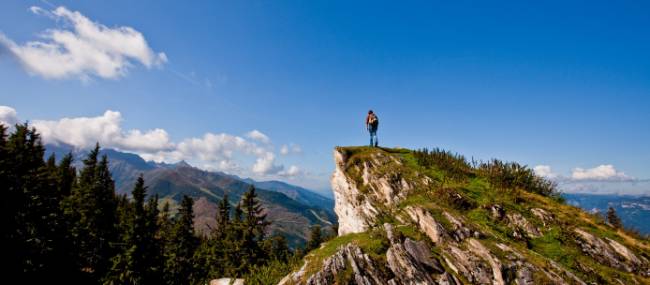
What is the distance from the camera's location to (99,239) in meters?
40.8

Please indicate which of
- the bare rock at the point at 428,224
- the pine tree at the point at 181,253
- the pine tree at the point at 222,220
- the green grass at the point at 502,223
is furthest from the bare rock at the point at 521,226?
the pine tree at the point at 181,253

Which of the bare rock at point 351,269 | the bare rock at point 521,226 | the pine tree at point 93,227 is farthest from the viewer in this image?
the pine tree at point 93,227

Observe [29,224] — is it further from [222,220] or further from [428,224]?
[428,224]

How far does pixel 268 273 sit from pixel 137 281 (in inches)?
796

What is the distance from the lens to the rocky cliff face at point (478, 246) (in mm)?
17453

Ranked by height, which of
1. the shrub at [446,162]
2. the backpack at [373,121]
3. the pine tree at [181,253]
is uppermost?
the backpack at [373,121]

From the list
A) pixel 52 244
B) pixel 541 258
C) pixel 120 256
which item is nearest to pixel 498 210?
pixel 541 258

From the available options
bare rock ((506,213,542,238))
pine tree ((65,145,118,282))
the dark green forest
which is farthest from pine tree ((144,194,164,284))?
bare rock ((506,213,542,238))

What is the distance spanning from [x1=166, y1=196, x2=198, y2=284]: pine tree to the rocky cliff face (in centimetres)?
3183

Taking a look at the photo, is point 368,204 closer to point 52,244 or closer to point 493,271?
point 493,271

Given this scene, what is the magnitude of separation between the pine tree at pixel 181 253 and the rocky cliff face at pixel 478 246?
104 feet

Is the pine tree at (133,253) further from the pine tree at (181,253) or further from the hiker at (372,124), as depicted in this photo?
the hiker at (372,124)

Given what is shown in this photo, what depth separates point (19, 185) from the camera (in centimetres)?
2558

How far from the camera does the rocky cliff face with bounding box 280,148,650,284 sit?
1745 cm
